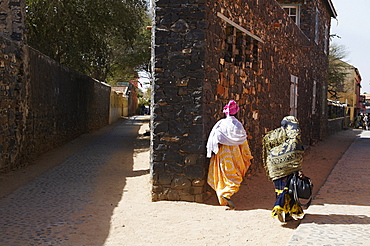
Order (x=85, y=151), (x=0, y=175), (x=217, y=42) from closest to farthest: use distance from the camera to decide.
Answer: (x=217, y=42) → (x=0, y=175) → (x=85, y=151)

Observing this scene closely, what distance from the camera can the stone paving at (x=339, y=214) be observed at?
527cm

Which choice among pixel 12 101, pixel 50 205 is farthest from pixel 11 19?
pixel 50 205

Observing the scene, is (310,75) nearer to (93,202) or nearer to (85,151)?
(85,151)

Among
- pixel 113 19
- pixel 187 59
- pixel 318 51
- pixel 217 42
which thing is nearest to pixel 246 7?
pixel 217 42

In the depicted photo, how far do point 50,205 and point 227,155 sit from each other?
2841 mm

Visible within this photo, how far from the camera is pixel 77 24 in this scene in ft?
57.2

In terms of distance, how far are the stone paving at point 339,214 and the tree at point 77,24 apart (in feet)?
34.9

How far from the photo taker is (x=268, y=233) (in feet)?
19.2

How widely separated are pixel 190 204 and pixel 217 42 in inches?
109

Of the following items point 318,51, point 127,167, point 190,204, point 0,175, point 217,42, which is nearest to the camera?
point 190,204

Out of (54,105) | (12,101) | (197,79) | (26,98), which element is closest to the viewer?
(197,79)

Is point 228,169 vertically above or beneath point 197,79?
beneath

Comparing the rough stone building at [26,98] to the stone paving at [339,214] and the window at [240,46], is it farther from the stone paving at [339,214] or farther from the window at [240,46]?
the stone paving at [339,214]

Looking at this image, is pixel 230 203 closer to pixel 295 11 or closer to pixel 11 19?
pixel 11 19
